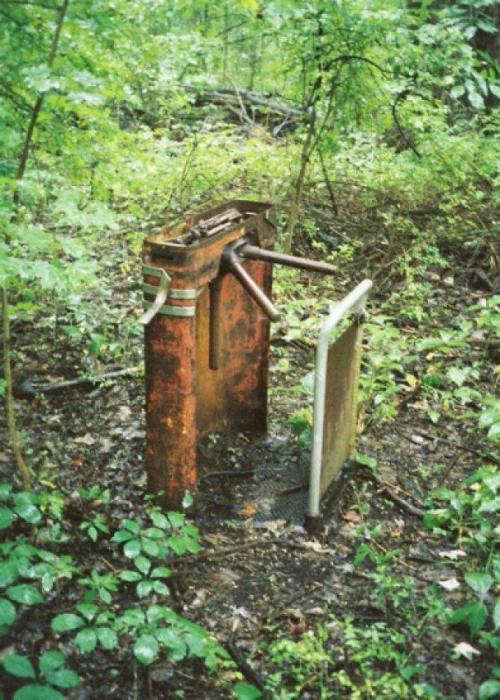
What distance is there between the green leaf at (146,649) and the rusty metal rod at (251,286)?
1.35m

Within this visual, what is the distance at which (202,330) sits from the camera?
11.4 feet

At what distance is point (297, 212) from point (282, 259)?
309 cm

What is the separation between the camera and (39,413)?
4.11 meters

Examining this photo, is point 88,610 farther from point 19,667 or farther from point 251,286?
point 251,286

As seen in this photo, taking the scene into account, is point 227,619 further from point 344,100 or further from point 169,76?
point 169,76

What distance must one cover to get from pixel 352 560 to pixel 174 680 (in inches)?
41.1

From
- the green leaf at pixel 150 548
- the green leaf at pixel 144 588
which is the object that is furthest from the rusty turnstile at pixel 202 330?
the green leaf at pixel 144 588

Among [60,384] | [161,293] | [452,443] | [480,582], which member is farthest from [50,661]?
[452,443]

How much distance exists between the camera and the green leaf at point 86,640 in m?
2.20

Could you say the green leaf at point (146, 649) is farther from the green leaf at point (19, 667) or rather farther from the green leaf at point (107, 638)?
the green leaf at point (19, 667)

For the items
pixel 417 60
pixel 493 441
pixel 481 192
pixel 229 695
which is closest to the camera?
pixel 229 695

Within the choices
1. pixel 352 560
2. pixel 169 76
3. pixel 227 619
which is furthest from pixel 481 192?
pixel 227 619

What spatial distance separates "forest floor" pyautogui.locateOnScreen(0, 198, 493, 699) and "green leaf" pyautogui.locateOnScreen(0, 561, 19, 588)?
0.31 meters

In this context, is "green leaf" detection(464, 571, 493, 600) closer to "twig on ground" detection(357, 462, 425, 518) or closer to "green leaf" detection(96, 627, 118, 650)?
"twig on ground" detection(357, 462, 425, 518)
